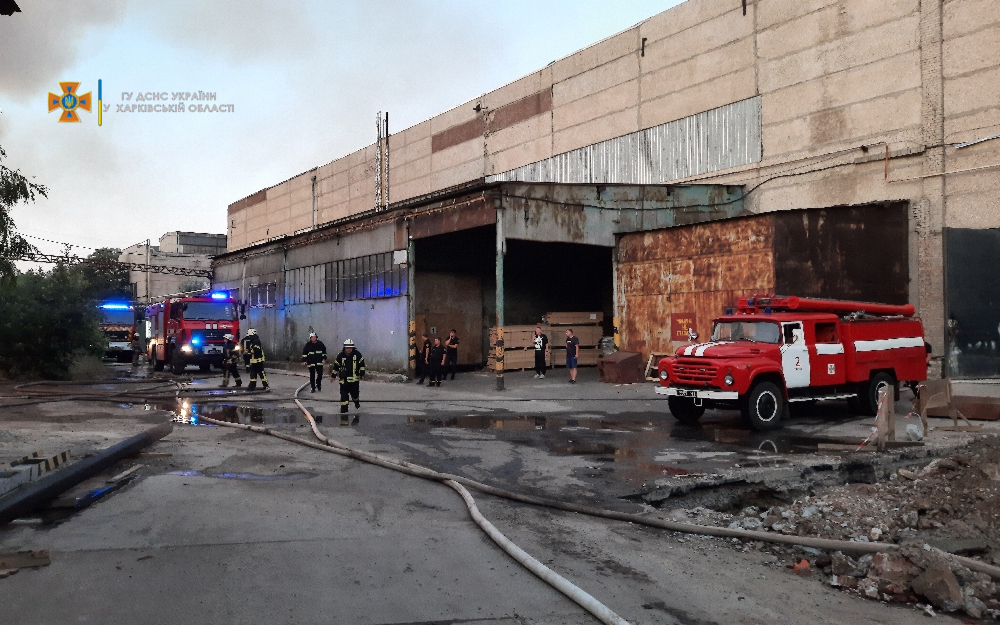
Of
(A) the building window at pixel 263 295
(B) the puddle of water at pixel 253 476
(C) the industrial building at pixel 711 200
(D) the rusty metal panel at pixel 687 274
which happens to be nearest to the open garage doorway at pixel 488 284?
(C) the industrial building at pixel 711 200

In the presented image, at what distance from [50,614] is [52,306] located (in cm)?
2438

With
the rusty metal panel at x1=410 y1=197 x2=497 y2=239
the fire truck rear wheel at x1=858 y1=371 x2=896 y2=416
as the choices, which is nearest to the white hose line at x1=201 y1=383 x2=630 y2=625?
the fire truck rear wheel at x1=858 y1=371 x2=896 y2=416

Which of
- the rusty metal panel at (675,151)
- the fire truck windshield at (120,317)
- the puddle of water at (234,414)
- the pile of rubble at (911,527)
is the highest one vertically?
the rusty metal panel at (675,151)

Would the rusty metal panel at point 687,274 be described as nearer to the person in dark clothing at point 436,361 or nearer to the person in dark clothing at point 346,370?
the person in dark clothing at point 436,361

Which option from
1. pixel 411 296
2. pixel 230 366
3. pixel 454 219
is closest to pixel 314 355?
pixel 230 366

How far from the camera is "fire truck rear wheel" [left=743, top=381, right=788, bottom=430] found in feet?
41.0

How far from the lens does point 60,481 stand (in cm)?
709

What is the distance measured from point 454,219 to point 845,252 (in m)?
11.8

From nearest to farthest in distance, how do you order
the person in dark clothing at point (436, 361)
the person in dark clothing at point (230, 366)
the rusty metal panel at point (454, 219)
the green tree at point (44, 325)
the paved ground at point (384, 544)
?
the paved ground at point (384, 544)
the person in dark clothing at point (230, 366)
the rusty metal panel at point (454, 219)
the person in dark clothing at point (436, 361)
the green tree at point (44, 325)

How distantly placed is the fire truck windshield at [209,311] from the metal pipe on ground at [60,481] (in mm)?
18733

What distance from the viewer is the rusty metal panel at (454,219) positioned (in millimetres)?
22109

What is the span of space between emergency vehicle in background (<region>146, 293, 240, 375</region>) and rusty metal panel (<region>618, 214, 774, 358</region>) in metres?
15.3

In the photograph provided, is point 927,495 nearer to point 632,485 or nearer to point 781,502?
point 781,502

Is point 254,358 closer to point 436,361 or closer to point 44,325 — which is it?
point 436,361
